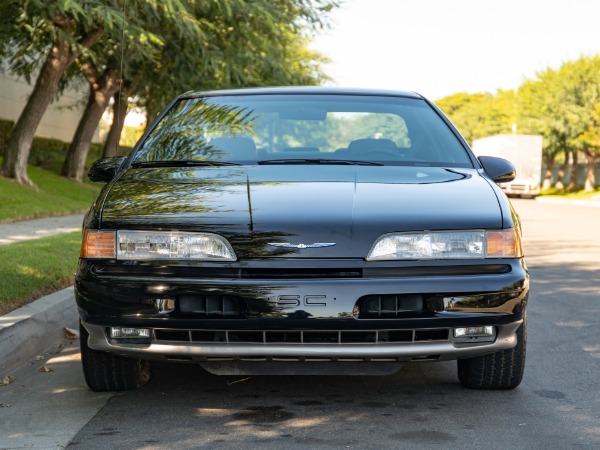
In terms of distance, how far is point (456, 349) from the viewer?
4.81 meters

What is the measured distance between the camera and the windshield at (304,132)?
236 inches

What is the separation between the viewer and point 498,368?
212 inches

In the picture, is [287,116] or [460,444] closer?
[460,444]

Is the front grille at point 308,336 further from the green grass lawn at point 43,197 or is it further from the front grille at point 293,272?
the green grass lawn at point 43,197

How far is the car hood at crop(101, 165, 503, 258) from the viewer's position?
15.5 ft

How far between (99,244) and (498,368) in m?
2.05

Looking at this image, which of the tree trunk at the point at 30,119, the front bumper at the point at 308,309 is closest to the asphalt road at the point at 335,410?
the front bumper at the point at 308,309

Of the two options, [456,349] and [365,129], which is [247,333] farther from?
[365,129]

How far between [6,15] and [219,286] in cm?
1921

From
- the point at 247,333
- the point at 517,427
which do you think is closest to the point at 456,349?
the point at 517,427

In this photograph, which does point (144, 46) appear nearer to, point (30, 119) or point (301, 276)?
point (30, 119)

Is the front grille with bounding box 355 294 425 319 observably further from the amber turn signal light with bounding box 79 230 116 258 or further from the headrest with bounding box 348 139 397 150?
the headrest with bounding box 348 139 397 150

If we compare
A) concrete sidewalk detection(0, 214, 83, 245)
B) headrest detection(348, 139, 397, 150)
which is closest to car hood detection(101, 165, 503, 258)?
headrest detection(348, 139, 397, 150)

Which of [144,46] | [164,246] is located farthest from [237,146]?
[144,46]
